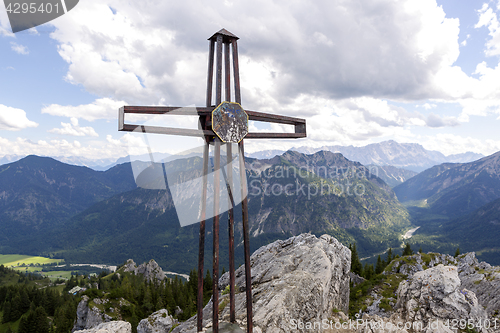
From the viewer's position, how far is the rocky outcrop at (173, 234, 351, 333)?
43.6ft

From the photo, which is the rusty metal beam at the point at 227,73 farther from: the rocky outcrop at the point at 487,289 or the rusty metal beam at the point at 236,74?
the rocky outcrop at the point at 487,289

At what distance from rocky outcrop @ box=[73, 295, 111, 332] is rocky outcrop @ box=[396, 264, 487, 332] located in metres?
79.3

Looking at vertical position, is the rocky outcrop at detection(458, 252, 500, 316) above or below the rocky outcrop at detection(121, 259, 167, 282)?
above

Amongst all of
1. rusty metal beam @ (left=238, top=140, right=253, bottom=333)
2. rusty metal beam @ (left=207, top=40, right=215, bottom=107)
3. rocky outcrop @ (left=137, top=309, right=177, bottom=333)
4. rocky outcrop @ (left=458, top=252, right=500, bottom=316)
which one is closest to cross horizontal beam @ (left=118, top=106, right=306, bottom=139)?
rusty metal beam @ (left=207, top=40, right=215, bottom=107)

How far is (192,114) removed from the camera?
10594 millimetres

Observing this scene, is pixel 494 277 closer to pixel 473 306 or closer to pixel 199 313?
pixel 473 306

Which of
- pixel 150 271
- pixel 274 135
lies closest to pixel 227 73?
pixel 274 135


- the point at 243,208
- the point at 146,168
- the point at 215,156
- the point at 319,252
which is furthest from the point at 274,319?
the point at 146,168

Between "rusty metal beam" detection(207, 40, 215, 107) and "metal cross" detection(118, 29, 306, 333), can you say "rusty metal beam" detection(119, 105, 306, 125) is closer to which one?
"metal cross" detection(118, 29, 306, 333)

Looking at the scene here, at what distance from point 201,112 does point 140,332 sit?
5019 cm

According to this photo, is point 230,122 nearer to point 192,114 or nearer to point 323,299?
point 192,114

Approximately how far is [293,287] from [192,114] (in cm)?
1167

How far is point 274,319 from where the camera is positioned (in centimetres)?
1284

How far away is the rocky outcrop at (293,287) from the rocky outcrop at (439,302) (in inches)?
177
